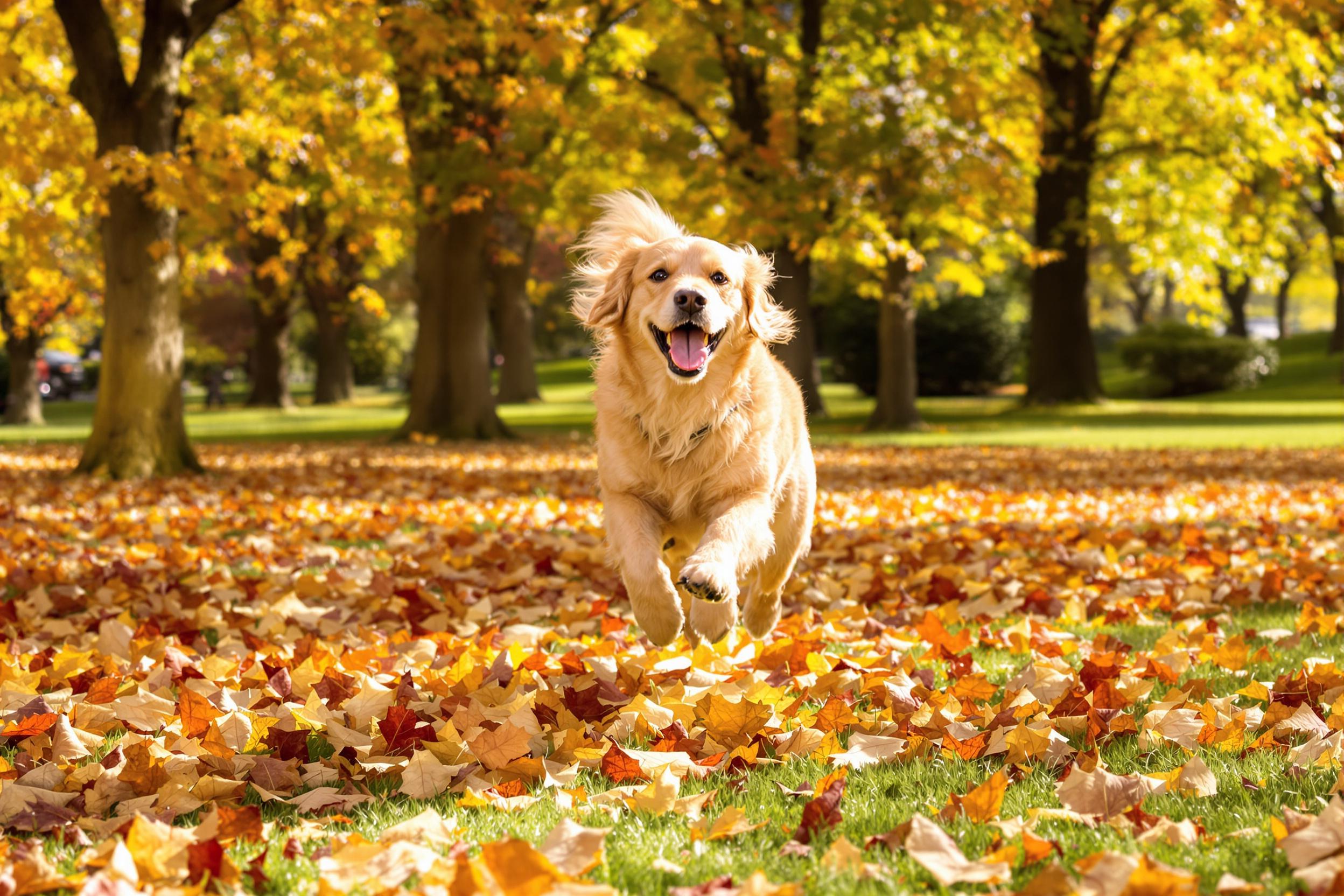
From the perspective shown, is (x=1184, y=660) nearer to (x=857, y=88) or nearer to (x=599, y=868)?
(x=599, y=868)

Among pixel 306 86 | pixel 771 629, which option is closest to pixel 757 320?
pixel 771 629

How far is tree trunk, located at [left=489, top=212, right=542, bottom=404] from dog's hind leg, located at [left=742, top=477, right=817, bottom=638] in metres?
29.5

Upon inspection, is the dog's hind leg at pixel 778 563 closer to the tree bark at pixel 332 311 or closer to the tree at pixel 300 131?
the tree at pixel 300 131

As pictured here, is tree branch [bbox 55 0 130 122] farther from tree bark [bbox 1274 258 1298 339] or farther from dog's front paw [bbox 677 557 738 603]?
tree bark [bbox 1274 258 1298 339]

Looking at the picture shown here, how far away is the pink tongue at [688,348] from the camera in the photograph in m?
4.29

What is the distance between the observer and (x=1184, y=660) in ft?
13.8

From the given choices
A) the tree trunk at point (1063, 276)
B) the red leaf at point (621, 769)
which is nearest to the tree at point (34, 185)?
the red leaf at point (621, 769)

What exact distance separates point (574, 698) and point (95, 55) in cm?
1095

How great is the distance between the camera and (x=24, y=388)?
30.1 m

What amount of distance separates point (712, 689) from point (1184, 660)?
1.79 m

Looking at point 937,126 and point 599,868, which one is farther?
point 937,126

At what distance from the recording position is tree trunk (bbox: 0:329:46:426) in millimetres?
29734

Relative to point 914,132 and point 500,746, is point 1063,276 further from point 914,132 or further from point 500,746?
point 500,746

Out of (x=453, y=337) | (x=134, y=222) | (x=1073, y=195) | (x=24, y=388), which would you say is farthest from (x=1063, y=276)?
(x=24, y=388)
